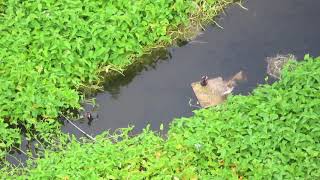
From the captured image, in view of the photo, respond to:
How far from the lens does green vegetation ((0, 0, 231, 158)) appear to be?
673cm

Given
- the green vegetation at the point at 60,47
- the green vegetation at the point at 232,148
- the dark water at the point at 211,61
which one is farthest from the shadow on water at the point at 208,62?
the green vegetation at the point at 232,148

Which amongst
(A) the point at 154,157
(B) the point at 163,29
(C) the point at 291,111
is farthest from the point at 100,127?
(C) the point at 291,111

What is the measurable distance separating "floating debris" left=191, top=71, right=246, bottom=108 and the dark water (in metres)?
0.10

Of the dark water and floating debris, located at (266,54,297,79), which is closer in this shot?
the dark water

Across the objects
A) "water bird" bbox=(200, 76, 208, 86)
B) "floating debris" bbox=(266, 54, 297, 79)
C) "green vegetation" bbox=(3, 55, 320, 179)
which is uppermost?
"floating debris" bbox=(266, 54, 297, 79)

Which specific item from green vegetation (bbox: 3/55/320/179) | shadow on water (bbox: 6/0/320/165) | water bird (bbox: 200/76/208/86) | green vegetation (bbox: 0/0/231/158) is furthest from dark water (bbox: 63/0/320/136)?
green vegetation (bbox: 3/55/320/179)

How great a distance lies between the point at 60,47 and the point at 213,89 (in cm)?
221

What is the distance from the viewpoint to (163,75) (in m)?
7.66

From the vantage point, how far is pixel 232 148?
19.3 ft

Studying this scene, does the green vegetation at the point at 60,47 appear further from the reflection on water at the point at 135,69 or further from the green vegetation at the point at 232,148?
the green vegetation at the point at 232,148

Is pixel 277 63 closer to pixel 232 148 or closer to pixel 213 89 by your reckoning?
pixel 213 89

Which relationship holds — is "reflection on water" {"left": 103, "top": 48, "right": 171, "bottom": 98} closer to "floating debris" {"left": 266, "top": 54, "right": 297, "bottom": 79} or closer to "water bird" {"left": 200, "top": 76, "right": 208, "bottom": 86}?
"water bird" {"left": 200, "top": 76, "right": 208, "bottom": 86}

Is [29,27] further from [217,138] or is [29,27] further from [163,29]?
[217,138]

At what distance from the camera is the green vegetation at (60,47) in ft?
22.1
